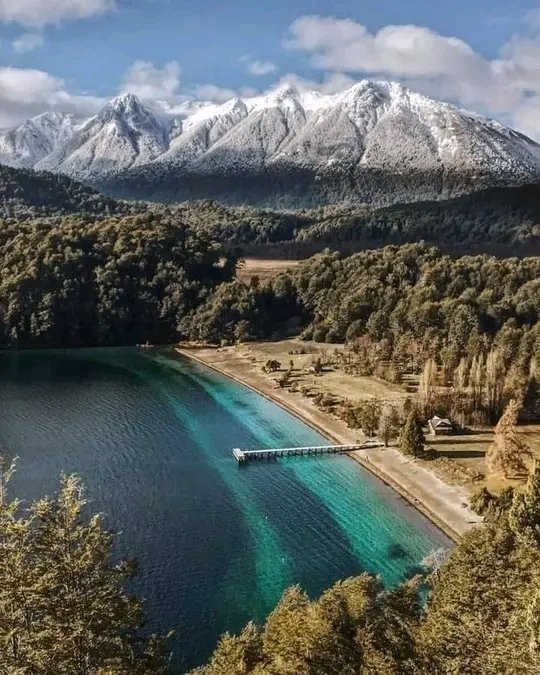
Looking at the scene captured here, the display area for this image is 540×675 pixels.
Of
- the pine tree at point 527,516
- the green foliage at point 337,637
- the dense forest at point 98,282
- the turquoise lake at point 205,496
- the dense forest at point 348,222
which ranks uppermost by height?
the dense forest at point 348,222

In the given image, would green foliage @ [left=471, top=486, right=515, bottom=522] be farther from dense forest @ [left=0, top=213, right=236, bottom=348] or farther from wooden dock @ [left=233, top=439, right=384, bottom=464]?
dense forest @ [left=0, top=213, right=236, bottom=348]

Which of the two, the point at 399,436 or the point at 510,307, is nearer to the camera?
the point at 399,436

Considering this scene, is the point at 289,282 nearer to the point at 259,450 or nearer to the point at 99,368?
the point at 99,368

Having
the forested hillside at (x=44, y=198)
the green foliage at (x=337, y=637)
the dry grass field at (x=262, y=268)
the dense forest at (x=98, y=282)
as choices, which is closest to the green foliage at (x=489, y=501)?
the green foliage at (x=337, y=637)

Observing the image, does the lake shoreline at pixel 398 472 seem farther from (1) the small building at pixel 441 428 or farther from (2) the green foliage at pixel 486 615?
(2) the green foliage at pixel 486 615

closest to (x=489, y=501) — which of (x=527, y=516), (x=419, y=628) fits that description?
(x=527, y=516)

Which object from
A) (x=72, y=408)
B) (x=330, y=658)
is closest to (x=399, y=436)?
(x=72, y=408)

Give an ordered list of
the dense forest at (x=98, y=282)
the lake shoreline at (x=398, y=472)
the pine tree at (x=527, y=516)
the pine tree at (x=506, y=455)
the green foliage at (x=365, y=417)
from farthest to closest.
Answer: the dense forest at (x=98, y=282) → the green foliage at (x=365, y=417) → the pine tree at (x=506, y=455) → the lake shoreline at (x=398, y=472) → the pine tree at (x=527, y=516)
